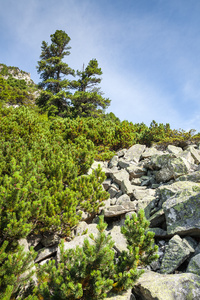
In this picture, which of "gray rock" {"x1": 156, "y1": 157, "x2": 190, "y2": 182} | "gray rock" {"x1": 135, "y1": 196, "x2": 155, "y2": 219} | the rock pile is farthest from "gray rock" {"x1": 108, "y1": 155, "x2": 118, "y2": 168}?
"gray rock" {"x1": 135, "y1": 196, "x2": 155, "y2": 219}

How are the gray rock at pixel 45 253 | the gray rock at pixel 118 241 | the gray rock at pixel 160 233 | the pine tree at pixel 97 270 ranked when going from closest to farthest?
the pine tree at pixel 97 270
the gray rock at pixel 118 241
the gray rock at pixel 45 253
the gray rock at pixel 160 233

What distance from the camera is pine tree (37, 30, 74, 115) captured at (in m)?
24.9

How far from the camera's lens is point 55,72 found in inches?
1118

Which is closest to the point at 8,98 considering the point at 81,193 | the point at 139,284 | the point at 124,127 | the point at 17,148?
the point at 124,127

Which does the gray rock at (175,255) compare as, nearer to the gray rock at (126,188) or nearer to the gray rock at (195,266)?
the gray rock at (195,266)

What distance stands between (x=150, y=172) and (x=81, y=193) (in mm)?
4530

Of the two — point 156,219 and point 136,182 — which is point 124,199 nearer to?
point 136,182

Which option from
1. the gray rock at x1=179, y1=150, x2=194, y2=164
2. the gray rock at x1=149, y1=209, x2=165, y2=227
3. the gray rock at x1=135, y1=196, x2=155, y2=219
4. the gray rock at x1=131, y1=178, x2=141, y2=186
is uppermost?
the gray rock at x1=179, y1=150, x2=194, y2=164

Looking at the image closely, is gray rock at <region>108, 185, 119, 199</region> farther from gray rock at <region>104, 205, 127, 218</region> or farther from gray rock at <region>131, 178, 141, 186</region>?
gray rock at <region>104, 205, 127, 218</region>

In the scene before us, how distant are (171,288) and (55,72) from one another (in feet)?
100

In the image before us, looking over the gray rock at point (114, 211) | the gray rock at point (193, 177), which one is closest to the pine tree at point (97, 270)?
the gray rock at point (114, 211)

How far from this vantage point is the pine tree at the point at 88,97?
913 inches

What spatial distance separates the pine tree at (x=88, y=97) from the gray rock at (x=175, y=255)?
813 inches

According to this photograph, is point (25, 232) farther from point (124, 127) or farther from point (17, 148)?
point (124, 127)
